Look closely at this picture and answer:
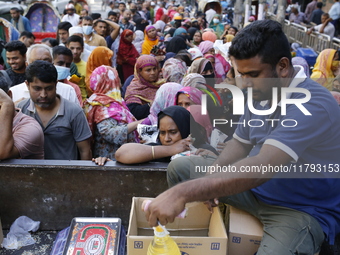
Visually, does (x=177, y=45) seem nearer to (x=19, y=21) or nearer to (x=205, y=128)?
(x=205, y=128)

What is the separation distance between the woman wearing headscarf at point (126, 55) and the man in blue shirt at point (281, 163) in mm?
5965

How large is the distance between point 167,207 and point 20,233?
1620mm

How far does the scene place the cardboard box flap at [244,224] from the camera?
2018 millimetres

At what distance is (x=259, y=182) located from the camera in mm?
1676

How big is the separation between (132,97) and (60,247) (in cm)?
243

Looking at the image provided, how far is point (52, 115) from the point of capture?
3141mm

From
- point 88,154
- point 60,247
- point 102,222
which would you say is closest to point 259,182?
point 102,222

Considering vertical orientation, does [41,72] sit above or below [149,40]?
above

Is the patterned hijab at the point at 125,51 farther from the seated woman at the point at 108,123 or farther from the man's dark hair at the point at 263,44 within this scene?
the man's dark hair at the point at 263,44

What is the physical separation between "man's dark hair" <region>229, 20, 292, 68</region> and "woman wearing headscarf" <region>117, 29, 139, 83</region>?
6.11m

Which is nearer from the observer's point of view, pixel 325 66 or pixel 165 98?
pixel 165 98

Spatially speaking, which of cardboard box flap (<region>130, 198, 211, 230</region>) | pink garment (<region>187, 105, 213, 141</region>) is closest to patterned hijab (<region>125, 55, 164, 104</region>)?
pink garment (<region>187, 105, 213, 141</region>)

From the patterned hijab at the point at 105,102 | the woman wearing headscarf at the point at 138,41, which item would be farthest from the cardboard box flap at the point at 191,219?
the woman wearing headscarf at the point at 138,41

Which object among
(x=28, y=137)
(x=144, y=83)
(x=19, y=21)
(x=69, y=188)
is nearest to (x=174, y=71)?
(x=144, y=83)
